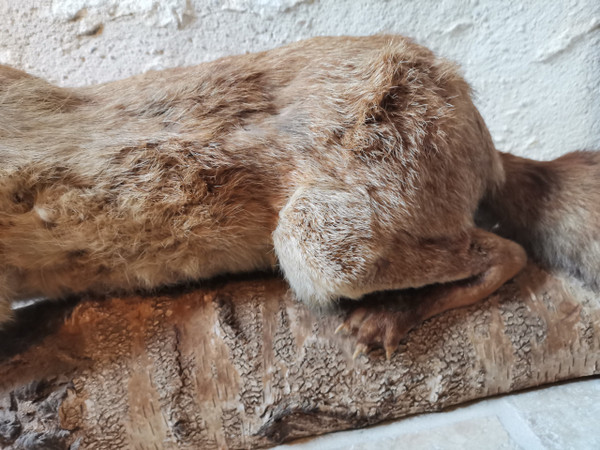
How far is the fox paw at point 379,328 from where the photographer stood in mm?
1520

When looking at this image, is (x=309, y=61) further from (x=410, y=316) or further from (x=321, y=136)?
(x=410, y=316)

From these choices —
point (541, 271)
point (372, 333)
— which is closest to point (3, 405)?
point (372, 333)

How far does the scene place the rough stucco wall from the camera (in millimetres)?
2320

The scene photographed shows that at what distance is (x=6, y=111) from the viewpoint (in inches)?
59.8

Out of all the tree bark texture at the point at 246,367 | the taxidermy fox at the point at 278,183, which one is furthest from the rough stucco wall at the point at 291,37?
the tree bark texture at the point at 246,367

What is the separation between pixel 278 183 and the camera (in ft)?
5.04

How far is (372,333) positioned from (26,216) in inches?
43.1

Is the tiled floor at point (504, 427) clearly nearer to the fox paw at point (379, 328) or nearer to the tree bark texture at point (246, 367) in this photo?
the tree bark texture at point (246, 367)

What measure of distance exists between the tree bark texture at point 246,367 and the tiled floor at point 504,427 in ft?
0.12

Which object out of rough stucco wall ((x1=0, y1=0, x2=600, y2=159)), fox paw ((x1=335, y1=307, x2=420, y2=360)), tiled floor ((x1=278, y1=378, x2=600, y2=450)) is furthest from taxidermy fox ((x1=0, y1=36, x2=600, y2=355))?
rough stucco wall ((x1=0, y1=0, x2=600, y2=159))

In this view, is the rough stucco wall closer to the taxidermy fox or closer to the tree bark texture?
the taxidermy fox

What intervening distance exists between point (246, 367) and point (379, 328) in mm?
428

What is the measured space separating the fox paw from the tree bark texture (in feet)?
0.11

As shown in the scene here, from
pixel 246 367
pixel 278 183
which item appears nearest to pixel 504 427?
pixel 246 367
